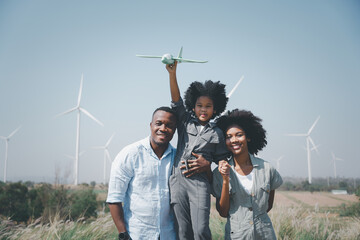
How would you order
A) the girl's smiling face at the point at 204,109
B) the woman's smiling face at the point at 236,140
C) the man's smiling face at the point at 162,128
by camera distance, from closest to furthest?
the man's smiling face at the point at 162,128 → the woman's smiling face at the point at 236,140 → the girl's smiling face at the point at 204,109

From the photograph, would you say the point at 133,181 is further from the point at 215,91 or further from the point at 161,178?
the point at 215,91

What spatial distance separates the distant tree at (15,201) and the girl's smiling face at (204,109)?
35.5 metres

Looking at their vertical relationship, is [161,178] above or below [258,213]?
above

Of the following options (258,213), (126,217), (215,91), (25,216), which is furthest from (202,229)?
(25,216)

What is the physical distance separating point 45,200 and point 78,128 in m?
12.4

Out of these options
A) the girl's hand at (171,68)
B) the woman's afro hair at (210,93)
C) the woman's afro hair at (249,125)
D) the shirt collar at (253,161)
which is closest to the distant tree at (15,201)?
the woman's afro hair at (210,93)

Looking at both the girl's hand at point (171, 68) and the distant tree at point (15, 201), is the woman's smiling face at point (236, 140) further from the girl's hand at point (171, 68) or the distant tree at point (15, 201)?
the distant tree at point (15, 201)

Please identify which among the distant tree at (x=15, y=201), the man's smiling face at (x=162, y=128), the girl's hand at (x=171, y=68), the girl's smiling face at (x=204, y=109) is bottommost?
the distant tree at (x=15, y=201)

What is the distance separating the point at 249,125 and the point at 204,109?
876 millimetres

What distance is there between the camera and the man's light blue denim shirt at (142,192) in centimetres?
434

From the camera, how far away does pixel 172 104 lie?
5.12 m

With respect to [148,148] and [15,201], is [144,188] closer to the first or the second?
[148,148]

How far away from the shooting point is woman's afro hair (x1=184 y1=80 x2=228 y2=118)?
552cm

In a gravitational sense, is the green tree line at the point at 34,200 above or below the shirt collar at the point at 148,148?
below
